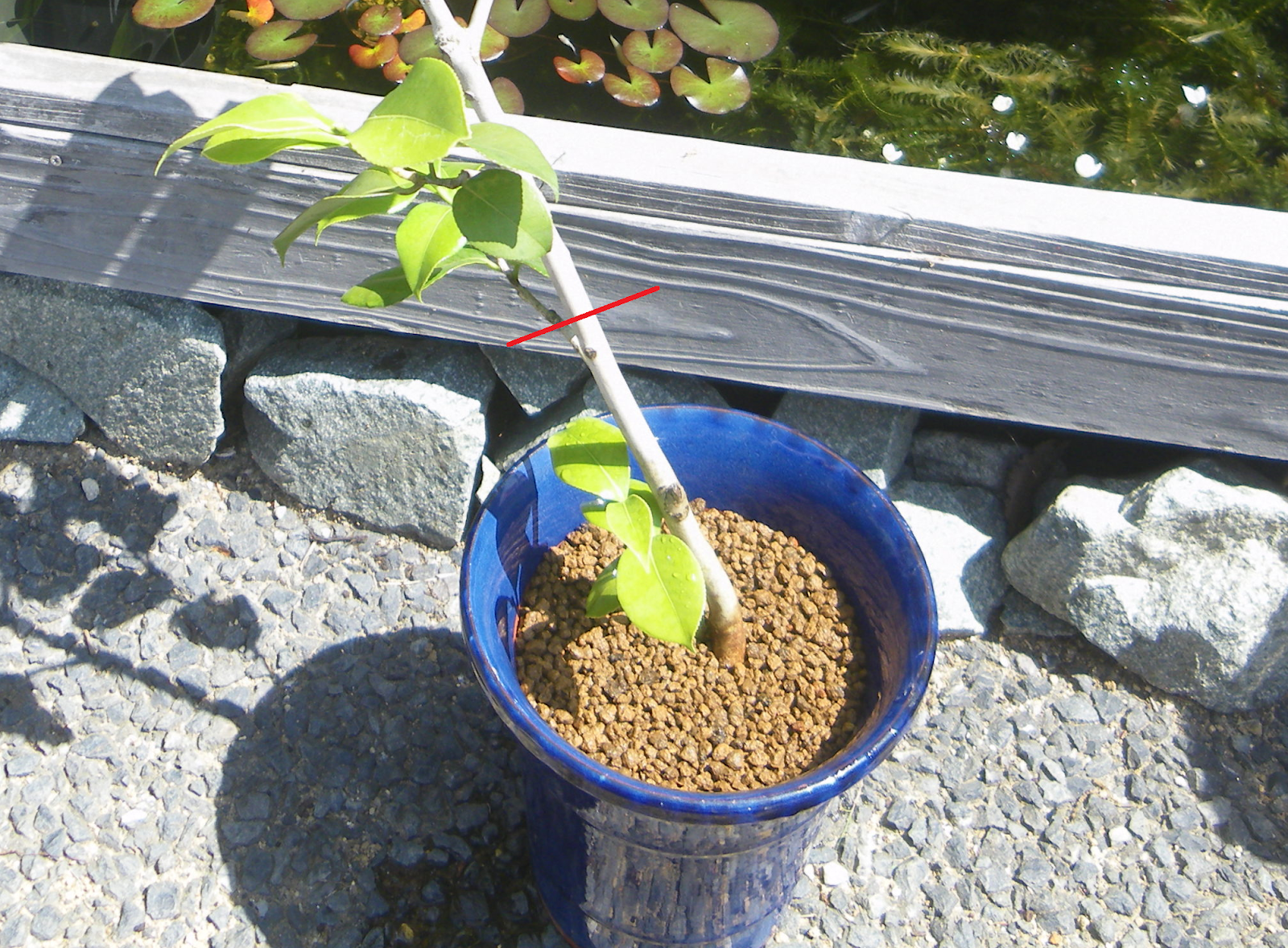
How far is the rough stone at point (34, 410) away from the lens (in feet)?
5.66

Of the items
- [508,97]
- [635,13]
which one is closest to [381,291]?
[508,97]

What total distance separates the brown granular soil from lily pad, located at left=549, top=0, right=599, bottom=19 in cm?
79

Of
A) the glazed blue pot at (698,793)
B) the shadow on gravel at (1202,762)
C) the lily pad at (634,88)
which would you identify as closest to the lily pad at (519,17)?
the lily pad at (634,88)

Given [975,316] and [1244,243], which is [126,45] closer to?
[975,316]

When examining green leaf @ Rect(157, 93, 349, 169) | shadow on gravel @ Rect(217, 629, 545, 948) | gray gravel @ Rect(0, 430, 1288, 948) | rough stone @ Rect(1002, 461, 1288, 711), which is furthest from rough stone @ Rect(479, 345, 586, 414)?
green leaf @ Rect(157, 93, 349, 169)

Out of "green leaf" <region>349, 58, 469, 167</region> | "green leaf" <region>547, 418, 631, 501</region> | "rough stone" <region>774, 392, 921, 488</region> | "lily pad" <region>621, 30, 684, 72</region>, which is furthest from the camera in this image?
"rough stone" <region>774, 392, 921, 488</region>

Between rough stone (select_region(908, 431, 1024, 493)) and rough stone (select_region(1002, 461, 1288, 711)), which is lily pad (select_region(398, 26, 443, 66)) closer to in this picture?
rough stone (select_region(908, 431, 1024, 493))

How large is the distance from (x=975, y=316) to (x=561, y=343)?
562 millimetres

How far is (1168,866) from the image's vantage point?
4.67 ft

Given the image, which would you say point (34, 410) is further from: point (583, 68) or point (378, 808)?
point (583, 68)

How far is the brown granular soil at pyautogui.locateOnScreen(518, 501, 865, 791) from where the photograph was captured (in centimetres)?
108

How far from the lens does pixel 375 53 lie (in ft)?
4.96

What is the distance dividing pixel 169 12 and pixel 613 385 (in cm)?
101

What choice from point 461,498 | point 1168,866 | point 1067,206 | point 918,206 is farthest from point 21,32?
point 1168,866
